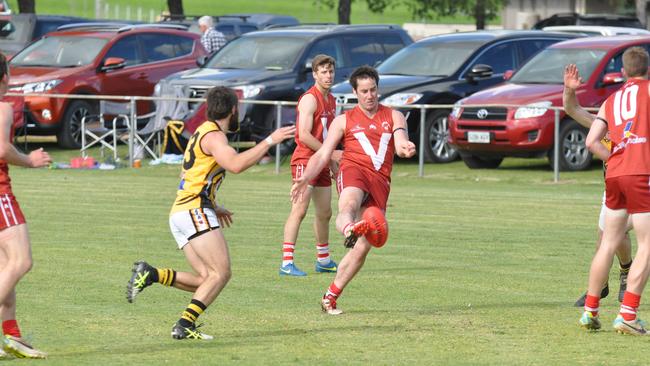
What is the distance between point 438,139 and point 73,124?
268 inches

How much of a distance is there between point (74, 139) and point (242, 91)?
12.4 feet

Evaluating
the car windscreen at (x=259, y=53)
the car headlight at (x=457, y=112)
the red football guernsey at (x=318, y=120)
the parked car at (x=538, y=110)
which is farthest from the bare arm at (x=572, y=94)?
the car windscreen at (x=259, y=53)

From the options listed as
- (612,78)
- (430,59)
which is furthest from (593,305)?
(430,59)

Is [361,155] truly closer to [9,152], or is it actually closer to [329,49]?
[9,152]

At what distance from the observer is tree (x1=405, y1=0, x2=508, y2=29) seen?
172ft

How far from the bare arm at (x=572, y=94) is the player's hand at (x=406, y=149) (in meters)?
1.07

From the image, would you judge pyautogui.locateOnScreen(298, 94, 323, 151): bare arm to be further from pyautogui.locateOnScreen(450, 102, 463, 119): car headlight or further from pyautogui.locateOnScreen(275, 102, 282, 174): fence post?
pyautogui.locateOnScreen(275, 102, 282, 174): fence post

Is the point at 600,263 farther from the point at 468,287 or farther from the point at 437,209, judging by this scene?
the point at 437,209

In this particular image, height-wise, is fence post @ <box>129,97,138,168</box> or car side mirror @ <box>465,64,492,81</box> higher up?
car side mirror @ <box>465,64,492,81</box>

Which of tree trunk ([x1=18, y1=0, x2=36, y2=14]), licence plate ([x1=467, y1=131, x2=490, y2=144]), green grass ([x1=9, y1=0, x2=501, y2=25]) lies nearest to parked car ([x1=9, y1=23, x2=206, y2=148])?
licence plate ([x1=467, y1=131, x2=490, y2=144])

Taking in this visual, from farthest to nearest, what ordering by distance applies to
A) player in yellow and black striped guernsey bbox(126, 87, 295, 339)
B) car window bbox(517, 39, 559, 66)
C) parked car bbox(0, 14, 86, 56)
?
parked car bbox(0, 14, 86, 56) → car window bbox(517, 39, 559, 66) → player in yellow and black striped guernsey bbox(126, 87, 295, 339)

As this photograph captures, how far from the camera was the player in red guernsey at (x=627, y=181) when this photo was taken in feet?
30.6

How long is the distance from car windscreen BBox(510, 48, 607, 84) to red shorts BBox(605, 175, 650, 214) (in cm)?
1322

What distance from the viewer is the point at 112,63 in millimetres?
26781
